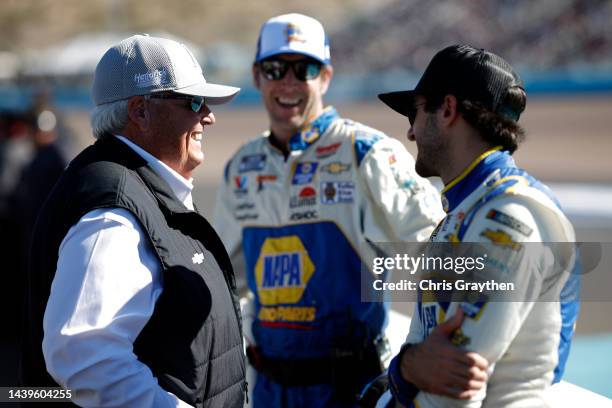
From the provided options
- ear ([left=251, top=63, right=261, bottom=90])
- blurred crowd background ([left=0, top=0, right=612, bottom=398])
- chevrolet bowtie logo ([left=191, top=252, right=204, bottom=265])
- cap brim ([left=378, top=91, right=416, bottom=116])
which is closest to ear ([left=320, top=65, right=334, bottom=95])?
ear ([left=251, top=63, right=261, bottom=90])

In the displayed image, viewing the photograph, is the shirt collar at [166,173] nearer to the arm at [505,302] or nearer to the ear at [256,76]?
the arm at [505,302]

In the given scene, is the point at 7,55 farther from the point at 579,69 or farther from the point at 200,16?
the point at 579,69

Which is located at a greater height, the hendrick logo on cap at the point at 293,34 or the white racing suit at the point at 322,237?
the hendrick logo on cap at the point at 293,34

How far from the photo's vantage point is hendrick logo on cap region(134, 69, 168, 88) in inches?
88.7

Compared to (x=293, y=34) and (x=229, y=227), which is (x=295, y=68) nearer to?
(x=293, y=34)

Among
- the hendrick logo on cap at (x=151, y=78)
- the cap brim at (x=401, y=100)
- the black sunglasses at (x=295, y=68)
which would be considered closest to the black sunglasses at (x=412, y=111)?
the cap brim at (x=401, y=100)

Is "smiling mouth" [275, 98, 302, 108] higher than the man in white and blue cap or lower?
higher

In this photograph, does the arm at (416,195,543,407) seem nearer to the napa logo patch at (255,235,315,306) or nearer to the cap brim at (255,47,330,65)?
the napa logo patch at (255,235,315,306)

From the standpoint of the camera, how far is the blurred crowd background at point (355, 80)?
6.95 meters

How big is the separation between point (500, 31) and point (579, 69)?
5130mm

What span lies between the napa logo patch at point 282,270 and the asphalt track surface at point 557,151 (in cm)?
116

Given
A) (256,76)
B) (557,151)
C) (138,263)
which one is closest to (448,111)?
(138,263)

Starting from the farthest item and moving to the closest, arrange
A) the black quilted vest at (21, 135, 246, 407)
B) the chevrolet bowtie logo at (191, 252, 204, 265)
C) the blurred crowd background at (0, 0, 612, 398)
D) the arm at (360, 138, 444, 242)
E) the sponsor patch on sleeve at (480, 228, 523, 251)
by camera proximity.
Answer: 1. the blurred crowd background at (0, 0, 612, 398)
2. the arm at (360, 138, 444, 242)
3. the chevrolet bowtie logo at (191, 252, 204, 265)
4. the black quilted vest at (21, 135, 246, 407)
5. the sponsor patch on sleeve at (480, 228, 523, 251)

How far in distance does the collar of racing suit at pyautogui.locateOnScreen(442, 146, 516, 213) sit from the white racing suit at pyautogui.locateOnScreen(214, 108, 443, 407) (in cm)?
95
